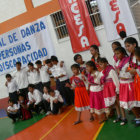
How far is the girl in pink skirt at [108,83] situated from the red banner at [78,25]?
2.51 meters

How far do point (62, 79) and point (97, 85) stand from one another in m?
2.02

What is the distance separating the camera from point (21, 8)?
22.8 feet

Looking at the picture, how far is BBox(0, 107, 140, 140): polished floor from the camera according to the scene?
10.1 feet

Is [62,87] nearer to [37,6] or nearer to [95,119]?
[95,119]

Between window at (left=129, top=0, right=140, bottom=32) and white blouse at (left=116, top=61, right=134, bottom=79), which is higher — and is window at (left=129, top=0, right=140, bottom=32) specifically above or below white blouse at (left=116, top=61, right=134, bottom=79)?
above

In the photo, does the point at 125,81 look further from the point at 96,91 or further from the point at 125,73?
the point at 96,91

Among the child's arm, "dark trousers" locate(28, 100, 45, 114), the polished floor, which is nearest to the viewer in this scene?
the polished floor

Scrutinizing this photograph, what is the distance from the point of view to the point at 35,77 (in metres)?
5.84

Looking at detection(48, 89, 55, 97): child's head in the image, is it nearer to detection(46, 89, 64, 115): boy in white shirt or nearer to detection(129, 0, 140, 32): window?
detection(46, 89, 64, 115): boy in white shirt

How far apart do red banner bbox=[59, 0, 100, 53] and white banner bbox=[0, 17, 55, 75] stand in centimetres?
81

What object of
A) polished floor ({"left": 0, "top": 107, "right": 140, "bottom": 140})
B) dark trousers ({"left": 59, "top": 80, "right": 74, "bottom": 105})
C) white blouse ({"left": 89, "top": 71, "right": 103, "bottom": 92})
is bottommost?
polished floor ({"left": 0, "top": 107, "right": 140, "bottom": 140})

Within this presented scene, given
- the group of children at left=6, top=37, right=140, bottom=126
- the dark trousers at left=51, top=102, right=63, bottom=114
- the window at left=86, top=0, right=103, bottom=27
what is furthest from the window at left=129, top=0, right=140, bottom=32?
the dark trousers at left=51, top=102, right=63, bottom=114

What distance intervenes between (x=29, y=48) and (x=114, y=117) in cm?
408

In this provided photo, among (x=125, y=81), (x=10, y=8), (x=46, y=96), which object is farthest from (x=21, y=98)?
(x=125, y=81)
